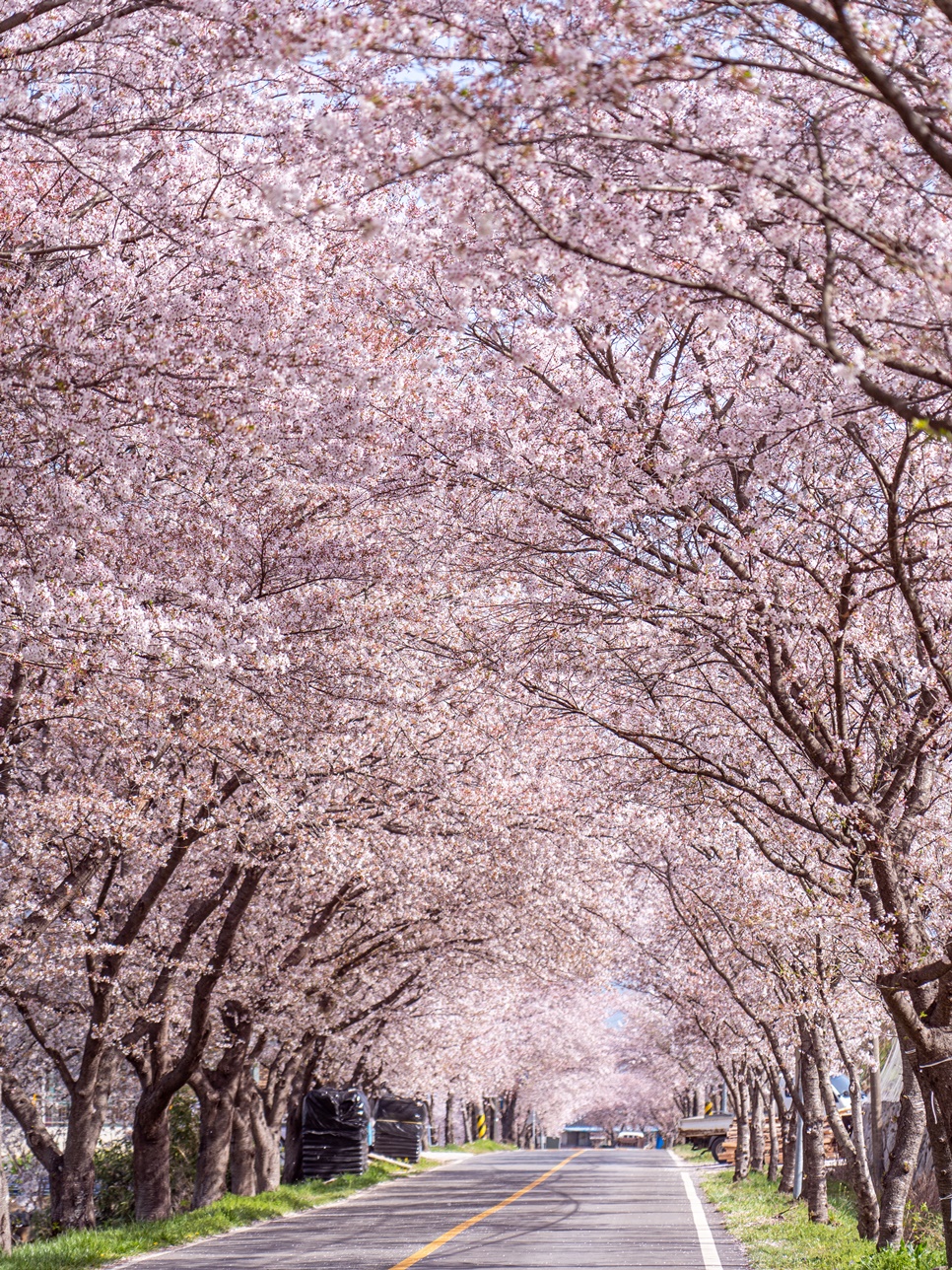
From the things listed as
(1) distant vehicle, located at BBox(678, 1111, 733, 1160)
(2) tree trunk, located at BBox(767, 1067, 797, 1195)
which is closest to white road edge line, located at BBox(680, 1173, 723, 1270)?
(2) tree trunk, located at BBox(767, 1067, 797, 1195)

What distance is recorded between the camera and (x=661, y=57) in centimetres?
501

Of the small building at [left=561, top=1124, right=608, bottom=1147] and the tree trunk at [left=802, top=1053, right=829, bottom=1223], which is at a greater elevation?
the tree trunk at [left=802, top=1053, right=829, bottom=1223]

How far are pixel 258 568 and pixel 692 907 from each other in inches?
613

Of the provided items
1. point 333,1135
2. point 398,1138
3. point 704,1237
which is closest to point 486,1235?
point 704,1237

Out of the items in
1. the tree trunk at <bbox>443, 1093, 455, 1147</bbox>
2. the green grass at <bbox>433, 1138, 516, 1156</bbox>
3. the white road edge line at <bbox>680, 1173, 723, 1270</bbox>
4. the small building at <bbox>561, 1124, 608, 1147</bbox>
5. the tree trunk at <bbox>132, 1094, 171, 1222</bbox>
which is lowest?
the small building at <bbox>561, 1124, 608, 1147</bbox>

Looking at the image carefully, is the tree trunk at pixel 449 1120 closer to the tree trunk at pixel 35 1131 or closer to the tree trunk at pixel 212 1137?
the tree trunk at pixel 212 1137

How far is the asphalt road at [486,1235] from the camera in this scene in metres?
13.9

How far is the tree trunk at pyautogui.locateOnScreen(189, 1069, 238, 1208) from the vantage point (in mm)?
22672

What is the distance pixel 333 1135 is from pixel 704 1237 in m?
16.4

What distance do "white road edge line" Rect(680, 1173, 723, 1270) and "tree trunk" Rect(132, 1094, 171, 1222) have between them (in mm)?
7473

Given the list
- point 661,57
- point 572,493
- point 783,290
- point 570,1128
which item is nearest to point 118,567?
point 572,493

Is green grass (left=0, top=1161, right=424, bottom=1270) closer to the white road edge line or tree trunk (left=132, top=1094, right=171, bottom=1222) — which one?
tree trunk (left=132, top=1094, right=171, bottom=1222)

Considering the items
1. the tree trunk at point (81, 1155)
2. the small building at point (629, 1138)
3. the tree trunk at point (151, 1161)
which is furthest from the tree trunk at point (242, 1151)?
A: the small building at point (629, 1138)

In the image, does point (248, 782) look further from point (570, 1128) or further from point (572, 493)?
point (570, 1128)
